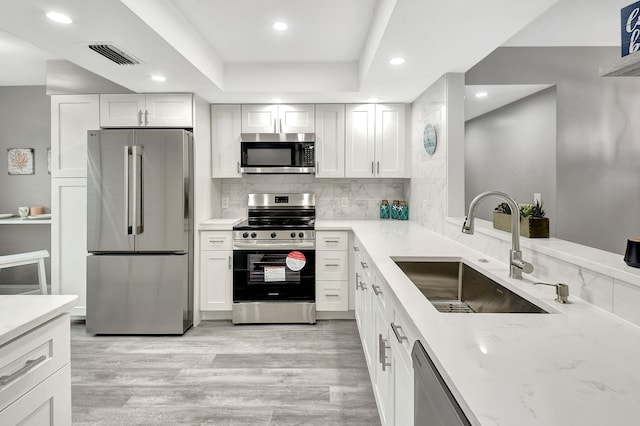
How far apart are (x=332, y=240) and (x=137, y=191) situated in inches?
72.5

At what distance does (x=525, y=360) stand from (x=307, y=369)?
203 cm

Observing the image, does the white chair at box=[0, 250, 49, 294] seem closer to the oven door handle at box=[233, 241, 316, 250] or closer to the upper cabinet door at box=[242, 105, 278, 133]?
the oven door handle at box=[233, 241, 316, 250]

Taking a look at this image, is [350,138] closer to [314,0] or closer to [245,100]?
[245,100]

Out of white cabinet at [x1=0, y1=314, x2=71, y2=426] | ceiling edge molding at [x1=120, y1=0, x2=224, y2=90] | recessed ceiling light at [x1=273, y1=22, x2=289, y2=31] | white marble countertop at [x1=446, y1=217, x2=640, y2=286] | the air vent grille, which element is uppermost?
recessed ceiling light at [x1=273, y1=22, x2=289, y2=31]

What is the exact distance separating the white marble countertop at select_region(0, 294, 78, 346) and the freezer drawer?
1970 millimetres

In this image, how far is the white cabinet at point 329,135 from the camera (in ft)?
12.7

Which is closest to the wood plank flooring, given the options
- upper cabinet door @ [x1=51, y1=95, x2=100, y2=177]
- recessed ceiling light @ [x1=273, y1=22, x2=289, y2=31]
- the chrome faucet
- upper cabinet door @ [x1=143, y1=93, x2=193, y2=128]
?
the chrome faucet

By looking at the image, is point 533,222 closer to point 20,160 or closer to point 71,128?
point 71,128

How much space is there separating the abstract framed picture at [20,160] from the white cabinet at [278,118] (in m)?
2.77

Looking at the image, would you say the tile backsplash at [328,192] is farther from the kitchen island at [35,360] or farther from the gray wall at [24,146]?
the kitchen island at [35,360]

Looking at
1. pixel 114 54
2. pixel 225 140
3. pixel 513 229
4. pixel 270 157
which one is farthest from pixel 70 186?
pixel 513 229

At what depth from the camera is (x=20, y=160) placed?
173 inches

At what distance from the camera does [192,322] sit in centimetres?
348

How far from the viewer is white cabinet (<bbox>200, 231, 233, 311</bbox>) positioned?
11.7ft
